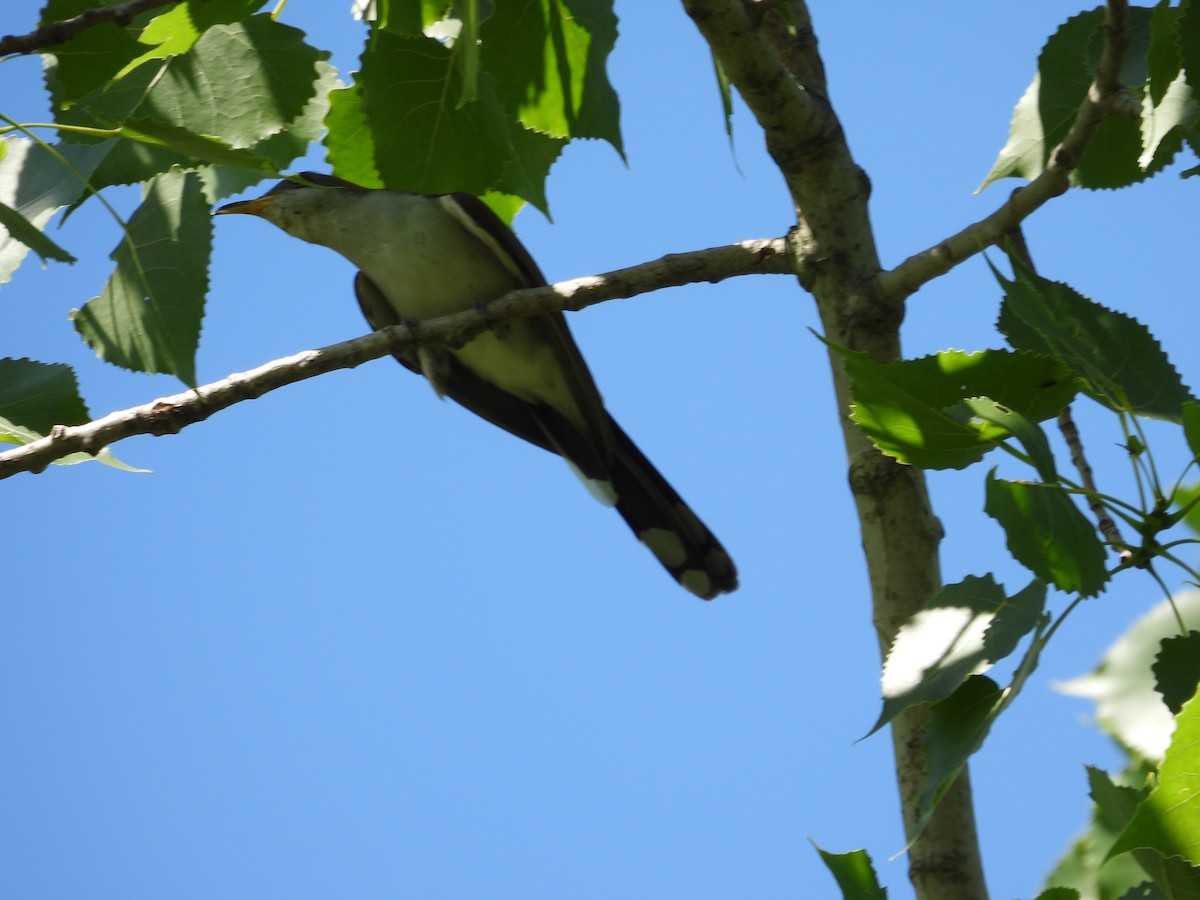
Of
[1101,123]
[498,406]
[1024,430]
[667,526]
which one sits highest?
[498,406]

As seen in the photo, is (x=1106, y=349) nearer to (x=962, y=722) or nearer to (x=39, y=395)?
(x=962, y=722)

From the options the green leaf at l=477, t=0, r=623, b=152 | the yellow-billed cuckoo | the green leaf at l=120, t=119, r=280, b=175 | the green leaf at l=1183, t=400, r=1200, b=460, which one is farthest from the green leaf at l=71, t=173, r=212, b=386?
the yellow-billed cuckoo

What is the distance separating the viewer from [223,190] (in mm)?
2555

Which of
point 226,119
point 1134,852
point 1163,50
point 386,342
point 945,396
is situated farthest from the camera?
point 386,342

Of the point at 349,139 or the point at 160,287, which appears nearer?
the point at 160,287

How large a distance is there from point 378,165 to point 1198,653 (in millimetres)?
1523

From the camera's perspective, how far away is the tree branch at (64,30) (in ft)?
5.89

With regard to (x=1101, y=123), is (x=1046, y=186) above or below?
below

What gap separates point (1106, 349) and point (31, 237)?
1585 millimetres

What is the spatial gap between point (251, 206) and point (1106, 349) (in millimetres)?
4124

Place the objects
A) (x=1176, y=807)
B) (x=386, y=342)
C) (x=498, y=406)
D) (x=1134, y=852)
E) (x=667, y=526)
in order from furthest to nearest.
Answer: (x=498, y=406) < (x=667, y=526) < (x=386, y=342) < (x=1134, y=852) < (x=1176, y=807)

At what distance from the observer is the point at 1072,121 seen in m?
2.36


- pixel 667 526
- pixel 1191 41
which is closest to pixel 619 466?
pixel 667 526

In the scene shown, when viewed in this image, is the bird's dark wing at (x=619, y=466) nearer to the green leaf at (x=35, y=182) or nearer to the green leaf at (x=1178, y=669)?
the green leaf at (x=35, y=182)
